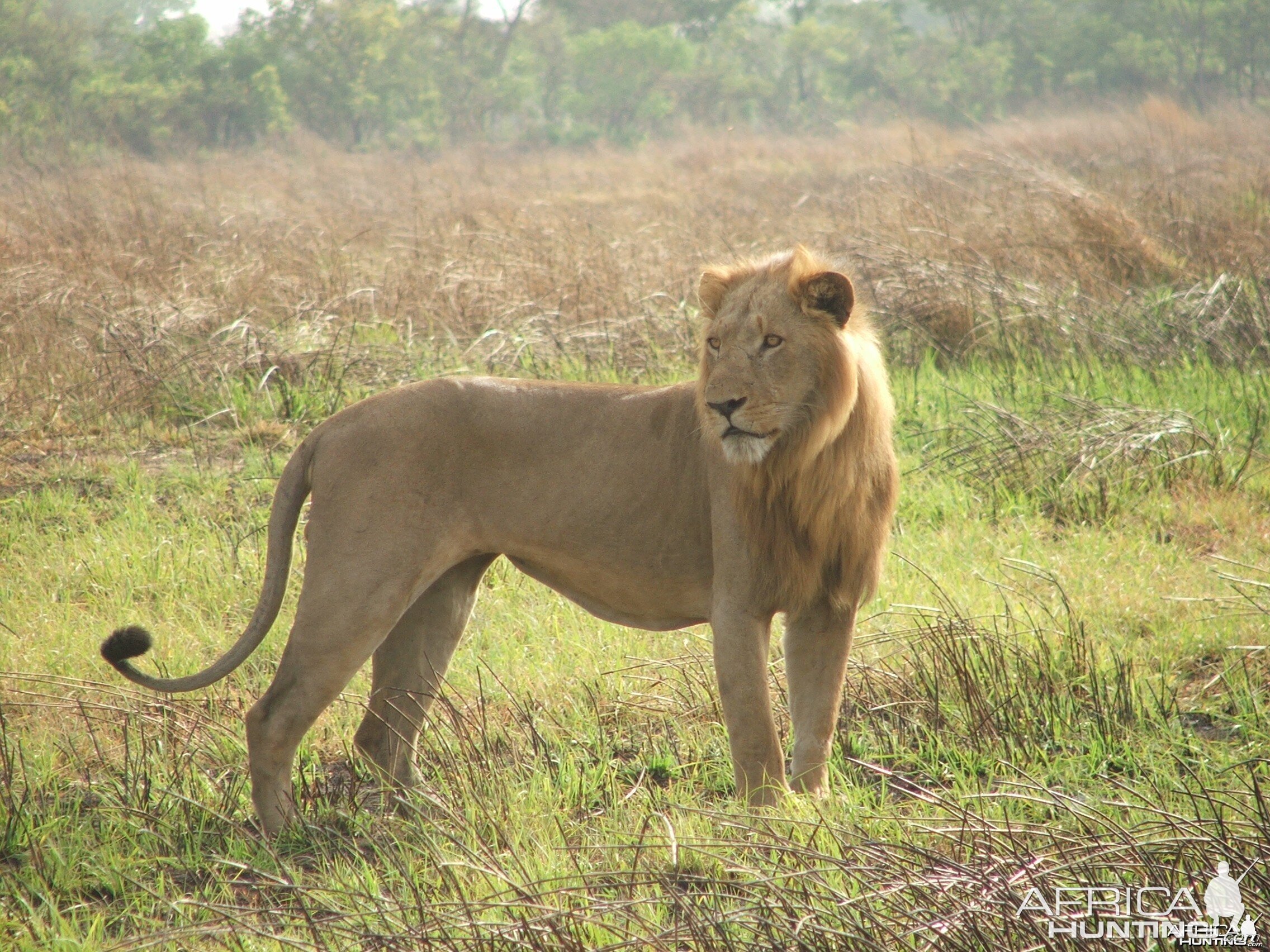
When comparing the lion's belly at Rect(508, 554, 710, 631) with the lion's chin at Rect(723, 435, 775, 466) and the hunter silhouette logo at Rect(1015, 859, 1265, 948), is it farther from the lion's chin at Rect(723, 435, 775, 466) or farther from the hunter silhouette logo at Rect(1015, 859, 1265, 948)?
the hunter silhouette logo at Rect(1015, 859, 1265, 948)

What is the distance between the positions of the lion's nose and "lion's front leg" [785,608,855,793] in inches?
23.4

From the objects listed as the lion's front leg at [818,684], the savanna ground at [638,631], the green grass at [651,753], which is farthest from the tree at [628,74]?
the lion's front leg at [818,684]

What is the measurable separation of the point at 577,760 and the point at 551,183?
60.0 feet

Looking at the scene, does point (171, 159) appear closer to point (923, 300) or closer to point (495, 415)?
point (923, 300)

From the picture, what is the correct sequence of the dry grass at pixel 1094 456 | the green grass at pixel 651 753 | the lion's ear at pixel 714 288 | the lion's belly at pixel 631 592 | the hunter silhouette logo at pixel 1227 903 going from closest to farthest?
the hunter silhouette logo at pixel 1227 903, the green grass at pixel 651 753, the lion's ear at pixel 714 288, the lion's belly at pixel 631 592, the dry grass at pixel 1094 456

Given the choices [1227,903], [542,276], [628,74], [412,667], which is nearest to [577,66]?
[628,74]

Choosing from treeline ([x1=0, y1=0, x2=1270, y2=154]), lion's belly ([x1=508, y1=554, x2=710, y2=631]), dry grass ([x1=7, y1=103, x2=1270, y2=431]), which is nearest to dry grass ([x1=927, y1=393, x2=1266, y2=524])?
dry grass ([x1=7, y1=103, x2=1270, y2=431])

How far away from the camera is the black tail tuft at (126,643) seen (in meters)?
2.88

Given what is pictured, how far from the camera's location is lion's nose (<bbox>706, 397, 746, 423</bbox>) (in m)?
2.62

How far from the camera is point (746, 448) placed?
2.65 meters

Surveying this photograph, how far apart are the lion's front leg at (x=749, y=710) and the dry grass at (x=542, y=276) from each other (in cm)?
410

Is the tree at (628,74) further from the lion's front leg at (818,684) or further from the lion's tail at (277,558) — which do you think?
the lion's front leg at (818,684)

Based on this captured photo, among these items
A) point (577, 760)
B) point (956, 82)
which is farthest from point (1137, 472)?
point (956, 82)

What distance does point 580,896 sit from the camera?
2389mm
